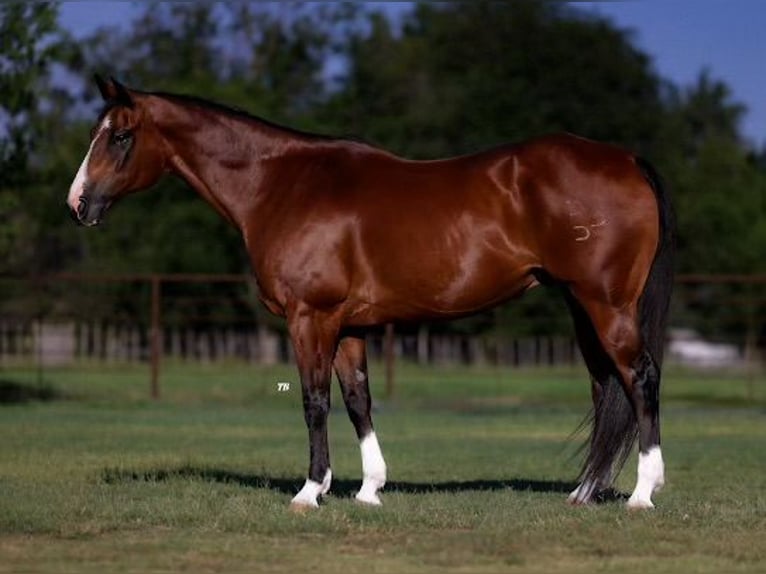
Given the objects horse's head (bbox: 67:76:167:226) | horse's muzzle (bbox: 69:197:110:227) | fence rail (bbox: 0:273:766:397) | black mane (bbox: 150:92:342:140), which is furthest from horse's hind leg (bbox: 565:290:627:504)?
fence rail (bbox: 0:273:766:397)

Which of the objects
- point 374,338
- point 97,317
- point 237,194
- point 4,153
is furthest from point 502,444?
point 374,338

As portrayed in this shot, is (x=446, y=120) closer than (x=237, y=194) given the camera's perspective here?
No

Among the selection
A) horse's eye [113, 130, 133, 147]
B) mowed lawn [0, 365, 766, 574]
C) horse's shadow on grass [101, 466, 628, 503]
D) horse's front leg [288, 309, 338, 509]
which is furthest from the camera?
horse's shadow on grass [101, 466, 628, 503]

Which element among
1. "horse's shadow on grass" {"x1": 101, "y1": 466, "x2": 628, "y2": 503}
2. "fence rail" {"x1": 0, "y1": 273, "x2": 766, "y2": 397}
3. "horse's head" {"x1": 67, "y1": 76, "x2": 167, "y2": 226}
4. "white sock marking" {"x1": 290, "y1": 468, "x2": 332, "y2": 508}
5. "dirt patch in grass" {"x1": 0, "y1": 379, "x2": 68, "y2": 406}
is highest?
"horse's head" {"x1": 67, "y1": 76, "x2": 167, "y2": 226}

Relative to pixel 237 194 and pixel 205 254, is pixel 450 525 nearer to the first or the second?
pixel 237 194

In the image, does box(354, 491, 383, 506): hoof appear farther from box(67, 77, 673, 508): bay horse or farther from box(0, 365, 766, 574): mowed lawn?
box(0, 365, 766, 574): mowed lawn

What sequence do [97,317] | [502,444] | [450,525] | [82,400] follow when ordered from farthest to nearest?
[97,317] → [82,400] → [502,444] → [450,525]

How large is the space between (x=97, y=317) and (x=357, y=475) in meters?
20.2

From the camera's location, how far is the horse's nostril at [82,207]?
1057 cm

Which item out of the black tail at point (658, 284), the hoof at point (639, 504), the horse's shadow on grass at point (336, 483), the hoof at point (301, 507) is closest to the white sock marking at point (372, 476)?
the hoof at point (301, 507)

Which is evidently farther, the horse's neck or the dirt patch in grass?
the dirt patch in grass

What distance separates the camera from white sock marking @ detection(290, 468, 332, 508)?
32.2ft

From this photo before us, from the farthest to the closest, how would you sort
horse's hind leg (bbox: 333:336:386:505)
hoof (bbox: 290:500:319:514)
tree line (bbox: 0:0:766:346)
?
tree line (bbox: 0:0:766:346)
horse's hind leg (bbox: 333:336:386:505)
hoof (bbox: 290:500:319:514)

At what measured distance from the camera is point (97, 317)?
32.6 m
